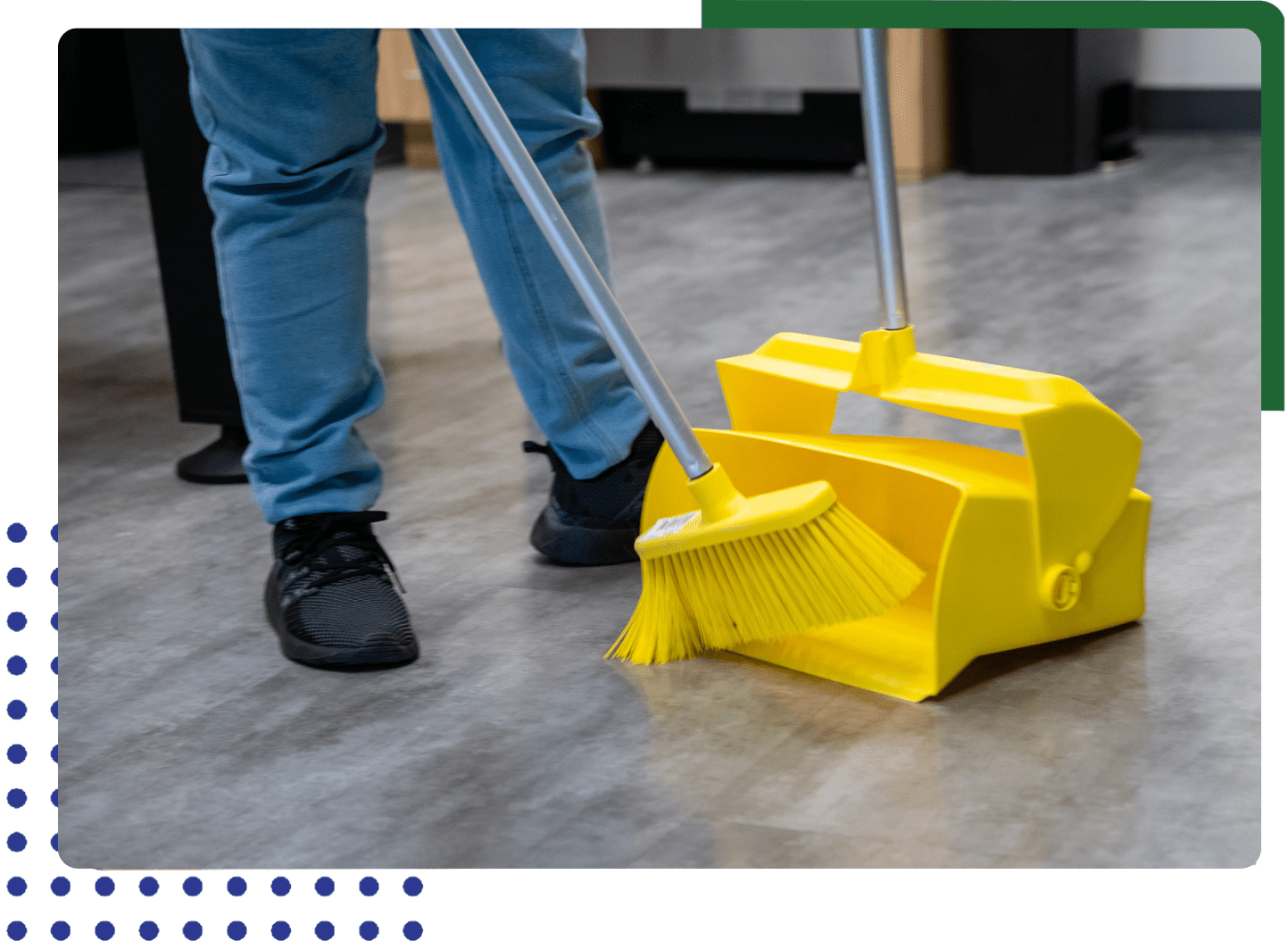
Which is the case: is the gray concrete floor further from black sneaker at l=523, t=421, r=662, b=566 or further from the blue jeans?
the blue jeans

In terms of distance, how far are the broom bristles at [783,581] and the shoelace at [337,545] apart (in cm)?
22

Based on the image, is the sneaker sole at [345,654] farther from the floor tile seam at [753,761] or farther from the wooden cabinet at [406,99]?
the wooden cabinet at [406,99]

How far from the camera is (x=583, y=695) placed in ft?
3.20

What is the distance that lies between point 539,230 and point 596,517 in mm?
227

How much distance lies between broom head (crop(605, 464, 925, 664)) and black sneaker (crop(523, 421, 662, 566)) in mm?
209

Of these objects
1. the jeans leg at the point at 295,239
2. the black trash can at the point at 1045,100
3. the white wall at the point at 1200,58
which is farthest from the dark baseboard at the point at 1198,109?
the jeans leg at the point at 295,239

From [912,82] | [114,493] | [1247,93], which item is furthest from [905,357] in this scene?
[1247,93]

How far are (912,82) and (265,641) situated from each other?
2434 mm

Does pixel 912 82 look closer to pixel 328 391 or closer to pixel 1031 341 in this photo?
pixel 1031 341

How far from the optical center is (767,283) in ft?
7.34

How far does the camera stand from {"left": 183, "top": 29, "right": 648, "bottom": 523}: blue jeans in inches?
40.0

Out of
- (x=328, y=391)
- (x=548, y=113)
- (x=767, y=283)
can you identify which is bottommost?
(x=767, y=283)

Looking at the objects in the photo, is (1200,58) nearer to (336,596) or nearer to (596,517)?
(596,517)

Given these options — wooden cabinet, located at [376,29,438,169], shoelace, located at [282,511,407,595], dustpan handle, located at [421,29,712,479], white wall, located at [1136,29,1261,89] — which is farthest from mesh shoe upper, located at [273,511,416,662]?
white wall, located at [1136,29,1261,89]
